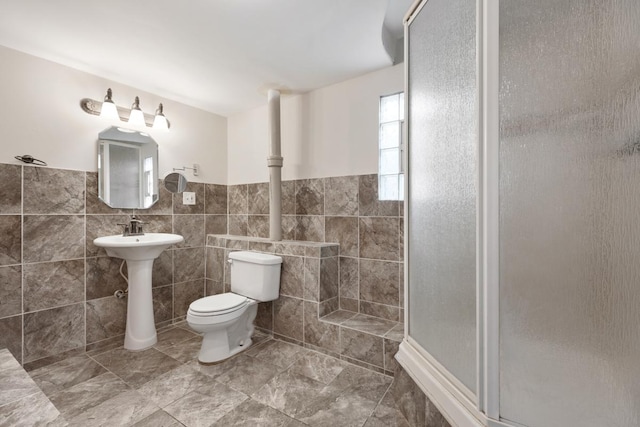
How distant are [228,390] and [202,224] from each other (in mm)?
1742

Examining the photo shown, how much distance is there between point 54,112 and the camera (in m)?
2.00

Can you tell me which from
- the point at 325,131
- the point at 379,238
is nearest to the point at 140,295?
the point at 379,238

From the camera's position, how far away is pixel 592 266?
724 millimetres

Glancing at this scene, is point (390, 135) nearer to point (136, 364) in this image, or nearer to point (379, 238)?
point (379, 238)

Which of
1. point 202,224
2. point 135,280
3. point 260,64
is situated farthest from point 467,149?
point 202,224

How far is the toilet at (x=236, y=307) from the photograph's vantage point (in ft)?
6.38

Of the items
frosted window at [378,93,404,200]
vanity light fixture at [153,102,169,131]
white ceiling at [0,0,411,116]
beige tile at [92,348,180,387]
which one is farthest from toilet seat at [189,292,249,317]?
white ceiling at [0,0,411,116]

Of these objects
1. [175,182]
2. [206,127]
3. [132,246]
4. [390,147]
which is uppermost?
[206,127]

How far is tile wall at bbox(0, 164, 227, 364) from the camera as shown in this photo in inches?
71.2

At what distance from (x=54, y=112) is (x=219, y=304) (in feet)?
6.15

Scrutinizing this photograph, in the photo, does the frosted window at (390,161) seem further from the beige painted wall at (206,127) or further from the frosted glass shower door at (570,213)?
the frosted glass shower door at (570,213)

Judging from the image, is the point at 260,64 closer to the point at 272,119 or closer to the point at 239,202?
the point at 272,119

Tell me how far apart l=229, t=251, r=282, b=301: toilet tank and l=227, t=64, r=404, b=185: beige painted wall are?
88 centimetres

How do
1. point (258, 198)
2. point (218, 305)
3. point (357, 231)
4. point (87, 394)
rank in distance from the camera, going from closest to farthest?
point (87, 394) < point (218, 305) < point (357, 231) < point (258, 198)
